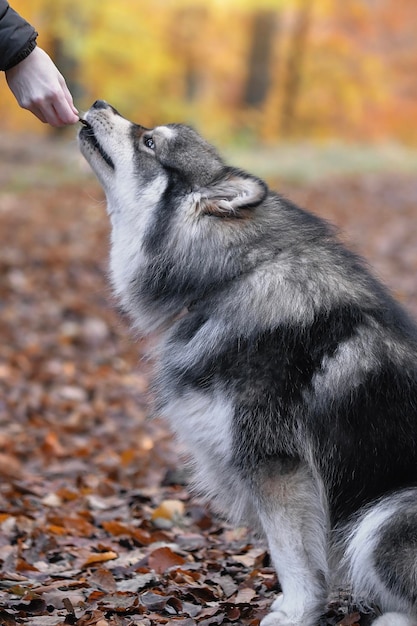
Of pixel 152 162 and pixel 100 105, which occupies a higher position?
pixel 100 105

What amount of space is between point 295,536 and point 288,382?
1.98ft

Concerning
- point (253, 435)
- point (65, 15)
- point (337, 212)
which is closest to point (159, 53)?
point (65, 15)

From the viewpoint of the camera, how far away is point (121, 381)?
7.84m

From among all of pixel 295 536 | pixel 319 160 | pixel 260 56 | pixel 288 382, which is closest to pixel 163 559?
pixel 295 536

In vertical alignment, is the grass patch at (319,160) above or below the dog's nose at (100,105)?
above

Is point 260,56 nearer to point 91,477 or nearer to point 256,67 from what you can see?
point 256,67

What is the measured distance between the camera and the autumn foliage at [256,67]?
75.2ft

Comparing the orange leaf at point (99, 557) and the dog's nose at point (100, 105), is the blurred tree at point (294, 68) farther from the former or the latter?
the orange leaf at point (99, 557)

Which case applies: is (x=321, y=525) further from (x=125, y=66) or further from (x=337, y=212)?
(x=125, y=66)

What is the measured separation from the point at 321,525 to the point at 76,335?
564 cm

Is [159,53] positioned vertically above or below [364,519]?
above

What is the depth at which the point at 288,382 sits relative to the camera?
3.29 metres

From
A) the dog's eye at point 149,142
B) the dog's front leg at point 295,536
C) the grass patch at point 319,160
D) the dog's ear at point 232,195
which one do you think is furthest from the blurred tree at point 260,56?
the dog's front leg at point 295,536

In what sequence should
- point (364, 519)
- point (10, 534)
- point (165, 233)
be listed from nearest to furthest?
point (364, 519) < point (165, 233) < point (10, 534)
